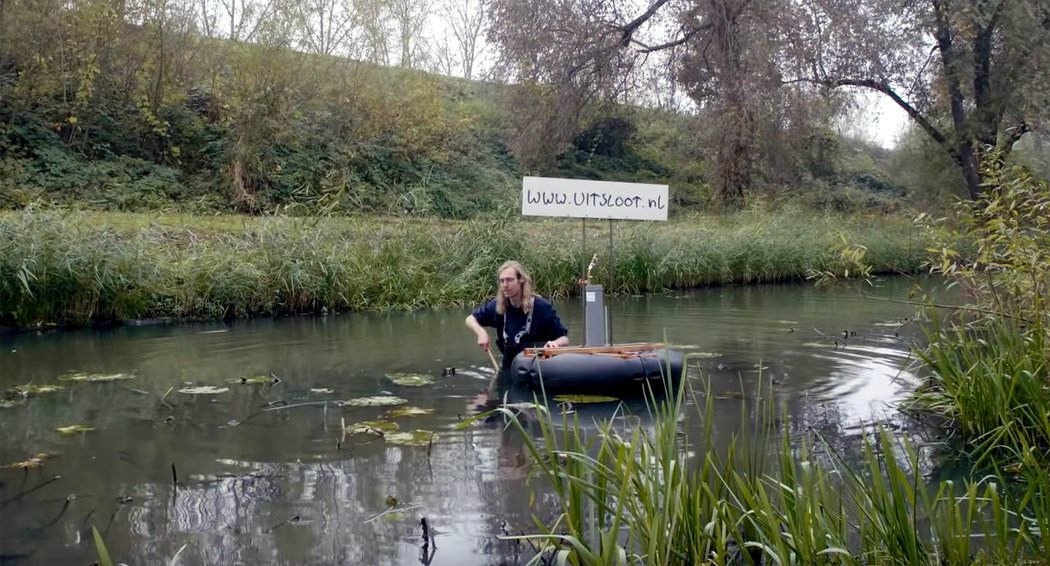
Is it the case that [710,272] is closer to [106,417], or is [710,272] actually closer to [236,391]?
[236,391]

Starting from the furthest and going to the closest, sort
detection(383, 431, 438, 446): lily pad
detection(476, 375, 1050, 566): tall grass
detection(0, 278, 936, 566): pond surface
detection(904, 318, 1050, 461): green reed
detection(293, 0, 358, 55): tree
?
1. detection(293, 0, 358, 55): tree
2. detection(383, 431, 438, 446): lily pad
3. detection(904, 318, 1050, 461): green reed
4. detection(0, 278, 936, 566): pond surface
5. detection(476, 375, 1050, 566): tall grass

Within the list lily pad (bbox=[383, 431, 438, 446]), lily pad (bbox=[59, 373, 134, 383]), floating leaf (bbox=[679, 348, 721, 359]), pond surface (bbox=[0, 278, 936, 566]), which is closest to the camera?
pond surface (bbox=[0, 278, 936, 566])

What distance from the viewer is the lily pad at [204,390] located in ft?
21.7

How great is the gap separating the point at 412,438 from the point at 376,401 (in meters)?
1.13

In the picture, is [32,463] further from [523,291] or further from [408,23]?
[408,23]

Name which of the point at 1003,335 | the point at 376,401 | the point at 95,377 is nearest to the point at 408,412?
the point at 376,401

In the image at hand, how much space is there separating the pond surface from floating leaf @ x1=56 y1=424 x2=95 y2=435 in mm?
47

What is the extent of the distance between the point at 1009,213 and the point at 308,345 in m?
6.16

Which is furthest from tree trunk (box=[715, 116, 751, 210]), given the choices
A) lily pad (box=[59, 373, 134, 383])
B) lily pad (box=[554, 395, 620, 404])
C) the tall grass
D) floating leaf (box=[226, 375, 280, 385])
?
the tall grass

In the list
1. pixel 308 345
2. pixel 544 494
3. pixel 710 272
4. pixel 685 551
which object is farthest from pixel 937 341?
pixel 710 272

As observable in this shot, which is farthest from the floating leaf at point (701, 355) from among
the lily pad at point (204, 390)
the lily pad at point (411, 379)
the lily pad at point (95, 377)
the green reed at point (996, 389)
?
the lily pad at point (95, 377)

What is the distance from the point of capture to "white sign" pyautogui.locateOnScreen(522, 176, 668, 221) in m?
6.83

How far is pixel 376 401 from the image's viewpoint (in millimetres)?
6328

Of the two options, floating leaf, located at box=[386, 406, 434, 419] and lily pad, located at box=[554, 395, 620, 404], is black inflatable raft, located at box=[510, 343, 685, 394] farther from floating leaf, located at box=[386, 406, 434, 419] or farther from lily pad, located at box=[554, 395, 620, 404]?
floating leaf, located at box=[386, 406, 434, 419]
